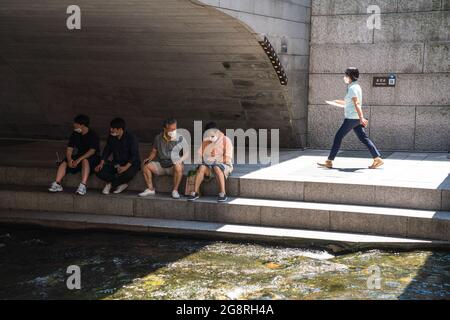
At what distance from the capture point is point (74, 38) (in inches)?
501

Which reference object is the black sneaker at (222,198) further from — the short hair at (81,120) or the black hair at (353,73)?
the black hair at (353,73)

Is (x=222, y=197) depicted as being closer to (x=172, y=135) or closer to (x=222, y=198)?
(x=222, y=198)

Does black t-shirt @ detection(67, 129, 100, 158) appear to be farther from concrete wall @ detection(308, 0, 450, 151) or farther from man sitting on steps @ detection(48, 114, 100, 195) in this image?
concrete wall @ detection(308, 0, 450, 151)

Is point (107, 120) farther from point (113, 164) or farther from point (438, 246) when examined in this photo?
point (438, 246)

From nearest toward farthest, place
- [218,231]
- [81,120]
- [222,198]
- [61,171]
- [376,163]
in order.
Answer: [218,231] → [222,198] → [81,120] → [61,171] → [376,163]

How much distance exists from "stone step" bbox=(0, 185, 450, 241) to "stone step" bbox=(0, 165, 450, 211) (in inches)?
5.9

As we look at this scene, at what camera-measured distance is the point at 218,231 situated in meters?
9.56

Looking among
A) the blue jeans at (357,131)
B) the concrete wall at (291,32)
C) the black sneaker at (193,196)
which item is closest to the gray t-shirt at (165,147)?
the black sneaker at (193,196)

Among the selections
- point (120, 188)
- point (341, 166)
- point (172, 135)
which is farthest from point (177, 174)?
point (341, 166)

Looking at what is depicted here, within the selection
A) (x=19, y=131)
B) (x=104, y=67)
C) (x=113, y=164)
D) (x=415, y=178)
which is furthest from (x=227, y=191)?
(x=19, y=131)

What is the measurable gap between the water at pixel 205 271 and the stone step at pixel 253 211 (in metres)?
0.52

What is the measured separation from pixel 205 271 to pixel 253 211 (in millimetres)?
2031

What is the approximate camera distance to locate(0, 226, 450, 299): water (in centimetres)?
731
